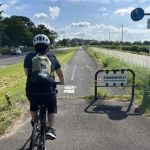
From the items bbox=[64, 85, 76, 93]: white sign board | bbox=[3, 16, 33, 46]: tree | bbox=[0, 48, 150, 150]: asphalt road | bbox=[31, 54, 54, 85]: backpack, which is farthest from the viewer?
bbox=[3, 16, 33, 46]: tree

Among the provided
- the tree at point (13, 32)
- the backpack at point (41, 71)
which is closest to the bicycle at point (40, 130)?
the backpack at point (41, 71)

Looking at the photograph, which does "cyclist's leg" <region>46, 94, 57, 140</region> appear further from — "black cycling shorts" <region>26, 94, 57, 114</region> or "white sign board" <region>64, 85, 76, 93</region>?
"white sign board" <region>64, 85, 76, 93</region>

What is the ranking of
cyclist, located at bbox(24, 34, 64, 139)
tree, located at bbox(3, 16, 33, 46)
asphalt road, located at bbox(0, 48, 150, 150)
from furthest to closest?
1. tree, located at bbox(3, 16, 33, 46)
2. asphalt road, located at bbox(0, 48, 150, 150)
3. cyclist, located at bbox(24, 34, 64, 139)

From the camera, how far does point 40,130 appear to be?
561 centimetres

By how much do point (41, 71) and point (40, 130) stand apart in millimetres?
898

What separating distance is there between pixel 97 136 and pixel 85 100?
4003mm

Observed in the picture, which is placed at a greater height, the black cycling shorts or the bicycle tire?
the black cycling shorts

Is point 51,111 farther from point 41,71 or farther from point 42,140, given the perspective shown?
point 41,71

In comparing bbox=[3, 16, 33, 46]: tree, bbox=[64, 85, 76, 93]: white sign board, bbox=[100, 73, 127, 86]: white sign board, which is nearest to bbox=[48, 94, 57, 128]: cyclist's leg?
bbox=[100, 73, 127, 86]: white sign board

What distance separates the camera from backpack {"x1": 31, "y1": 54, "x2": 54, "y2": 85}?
5.38 metres

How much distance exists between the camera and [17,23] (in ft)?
344

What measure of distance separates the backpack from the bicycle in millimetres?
447

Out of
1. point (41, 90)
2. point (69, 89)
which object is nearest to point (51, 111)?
point (41, 90)

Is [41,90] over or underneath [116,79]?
over
